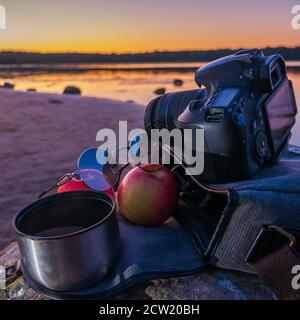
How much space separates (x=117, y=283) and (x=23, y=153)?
4.16 m

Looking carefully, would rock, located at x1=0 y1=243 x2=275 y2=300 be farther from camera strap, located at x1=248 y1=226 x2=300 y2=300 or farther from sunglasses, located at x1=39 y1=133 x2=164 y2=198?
sunglasses, located at x1=39 y1=133 x2=164 y2=198

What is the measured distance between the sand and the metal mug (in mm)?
1313

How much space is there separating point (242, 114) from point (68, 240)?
2.29 feet

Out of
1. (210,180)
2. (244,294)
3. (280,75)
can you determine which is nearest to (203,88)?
(280,75)

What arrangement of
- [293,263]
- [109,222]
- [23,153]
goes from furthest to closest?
[23,153]
[109,222]
[293,263]

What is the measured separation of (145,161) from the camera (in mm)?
1791

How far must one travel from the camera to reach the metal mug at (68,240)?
111 cm

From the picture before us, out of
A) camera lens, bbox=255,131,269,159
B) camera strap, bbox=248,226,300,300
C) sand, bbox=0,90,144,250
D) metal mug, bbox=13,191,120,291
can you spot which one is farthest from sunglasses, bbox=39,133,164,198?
sand, bbox=0,90,144,250

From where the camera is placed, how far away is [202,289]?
1223 mm

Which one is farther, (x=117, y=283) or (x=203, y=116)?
(x=203, y=116)

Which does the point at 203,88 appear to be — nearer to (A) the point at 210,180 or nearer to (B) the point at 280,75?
(B) the point at 280,75

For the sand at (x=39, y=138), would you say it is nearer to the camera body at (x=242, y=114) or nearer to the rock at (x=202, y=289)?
the rock at (x=202, y=289)

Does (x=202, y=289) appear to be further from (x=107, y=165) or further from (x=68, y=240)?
(x=107, y=165)

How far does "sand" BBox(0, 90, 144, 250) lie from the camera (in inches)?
140
